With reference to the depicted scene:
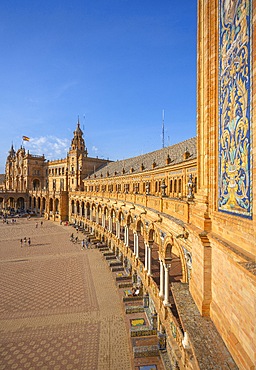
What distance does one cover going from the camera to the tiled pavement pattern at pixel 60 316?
465 inches

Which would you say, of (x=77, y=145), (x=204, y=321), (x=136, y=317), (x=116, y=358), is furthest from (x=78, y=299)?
(x=77, y=145)

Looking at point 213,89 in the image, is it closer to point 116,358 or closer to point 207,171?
point 207,171

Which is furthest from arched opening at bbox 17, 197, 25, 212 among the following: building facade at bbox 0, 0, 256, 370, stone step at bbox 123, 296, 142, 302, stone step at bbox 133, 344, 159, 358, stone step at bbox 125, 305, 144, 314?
building facade at bbox 0, 0, 256, 370

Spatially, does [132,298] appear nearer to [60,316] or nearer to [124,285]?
[124,285]

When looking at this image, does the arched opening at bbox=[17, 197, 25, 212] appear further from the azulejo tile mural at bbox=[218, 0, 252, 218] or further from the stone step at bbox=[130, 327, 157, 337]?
the azulejo tile mural at bbox=[218, 0, 252, 218]

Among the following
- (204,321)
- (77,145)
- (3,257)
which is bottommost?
(3,257)

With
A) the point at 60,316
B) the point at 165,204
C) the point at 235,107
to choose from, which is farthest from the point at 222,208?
the point at 60,316

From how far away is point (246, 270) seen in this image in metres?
3.58

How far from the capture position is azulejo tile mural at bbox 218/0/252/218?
14.1 ft

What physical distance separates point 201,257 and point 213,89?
4.60 m

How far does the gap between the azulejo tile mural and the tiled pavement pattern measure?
11465mm

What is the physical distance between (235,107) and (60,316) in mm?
17343

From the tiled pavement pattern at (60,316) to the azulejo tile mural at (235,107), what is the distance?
11.5m

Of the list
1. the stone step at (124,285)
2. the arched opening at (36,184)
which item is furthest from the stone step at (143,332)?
the arched opening at (36,184)
